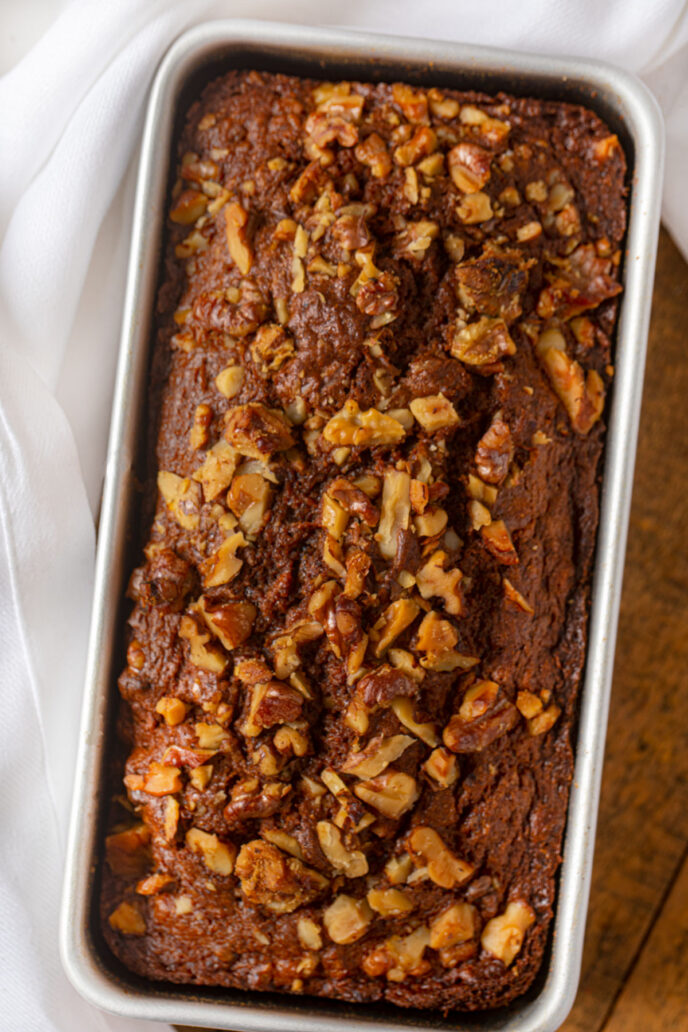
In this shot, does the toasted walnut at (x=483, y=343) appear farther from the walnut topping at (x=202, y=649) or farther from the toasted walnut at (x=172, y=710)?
the toasted walnut at (x=172, y=710)

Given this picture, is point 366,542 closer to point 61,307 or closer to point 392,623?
point 392,623


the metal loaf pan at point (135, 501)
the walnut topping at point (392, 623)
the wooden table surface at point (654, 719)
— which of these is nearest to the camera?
the walnut topping at point (392, 623)

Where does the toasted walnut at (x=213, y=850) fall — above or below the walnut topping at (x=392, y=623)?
below

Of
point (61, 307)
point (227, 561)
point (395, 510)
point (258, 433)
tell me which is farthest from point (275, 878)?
point (61, 307)

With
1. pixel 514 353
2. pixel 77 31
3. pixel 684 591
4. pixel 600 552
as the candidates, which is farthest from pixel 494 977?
pixel 77 31

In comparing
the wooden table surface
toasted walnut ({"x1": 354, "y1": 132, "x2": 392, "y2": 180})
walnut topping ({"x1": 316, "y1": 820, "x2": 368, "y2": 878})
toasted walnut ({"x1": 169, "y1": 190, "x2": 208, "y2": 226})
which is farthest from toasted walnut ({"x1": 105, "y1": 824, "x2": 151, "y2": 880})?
toasted walnut ({"x1": 354, "y1": 132, "x2": 392, "y2": 180})

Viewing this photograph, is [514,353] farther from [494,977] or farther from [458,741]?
[494,977]

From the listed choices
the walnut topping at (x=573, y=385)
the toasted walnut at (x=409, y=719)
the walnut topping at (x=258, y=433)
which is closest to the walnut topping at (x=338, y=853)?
the toasted walnut at (x=409, y=719)

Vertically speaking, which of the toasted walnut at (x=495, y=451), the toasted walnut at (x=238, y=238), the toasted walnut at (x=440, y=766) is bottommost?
the toasted walnut at (x=440, y=766)
